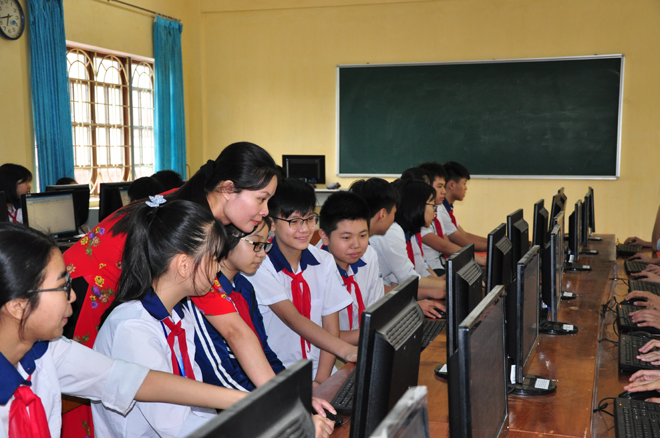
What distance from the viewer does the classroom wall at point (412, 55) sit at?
19.9 ft

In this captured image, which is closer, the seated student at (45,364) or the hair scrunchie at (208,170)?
the seated student at (45,364)

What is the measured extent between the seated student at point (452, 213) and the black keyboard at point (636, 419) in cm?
285

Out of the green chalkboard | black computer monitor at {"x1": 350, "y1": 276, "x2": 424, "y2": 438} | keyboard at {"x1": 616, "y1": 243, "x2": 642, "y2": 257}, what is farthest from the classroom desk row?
the green chalkboard

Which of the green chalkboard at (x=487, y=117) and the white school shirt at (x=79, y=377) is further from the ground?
the green chalkboard at (x=487, y=117)

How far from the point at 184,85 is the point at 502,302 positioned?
698cm

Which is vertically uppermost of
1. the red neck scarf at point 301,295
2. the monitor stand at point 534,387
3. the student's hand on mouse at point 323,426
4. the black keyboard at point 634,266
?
the red neck scarf at point 301,295

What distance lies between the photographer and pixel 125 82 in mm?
6688

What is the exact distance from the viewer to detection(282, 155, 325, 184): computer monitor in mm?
6645

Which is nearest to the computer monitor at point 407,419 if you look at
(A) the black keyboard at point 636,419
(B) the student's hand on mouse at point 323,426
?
(B) the student's hand on mouse at point 323,426

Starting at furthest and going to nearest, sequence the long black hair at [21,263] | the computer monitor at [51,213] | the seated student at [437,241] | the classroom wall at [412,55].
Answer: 1. the classroom wall at [412,55]
2. the computer monitor at [51,213]
3. the seated student at [437,241]
4. the long black hair at [21,263]

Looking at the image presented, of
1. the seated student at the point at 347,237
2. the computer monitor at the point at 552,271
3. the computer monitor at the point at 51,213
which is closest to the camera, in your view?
the computer monitor at the point at 552,271

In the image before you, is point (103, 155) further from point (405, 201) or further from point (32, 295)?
point (32, 295)

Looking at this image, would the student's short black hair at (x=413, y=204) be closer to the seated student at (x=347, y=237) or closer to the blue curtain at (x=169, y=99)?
the seated student at (x=347, y=237)

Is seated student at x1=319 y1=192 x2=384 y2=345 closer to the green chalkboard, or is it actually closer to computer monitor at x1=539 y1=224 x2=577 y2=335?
computer monitor at x1=539 y1=224 x2=577 y2=335
